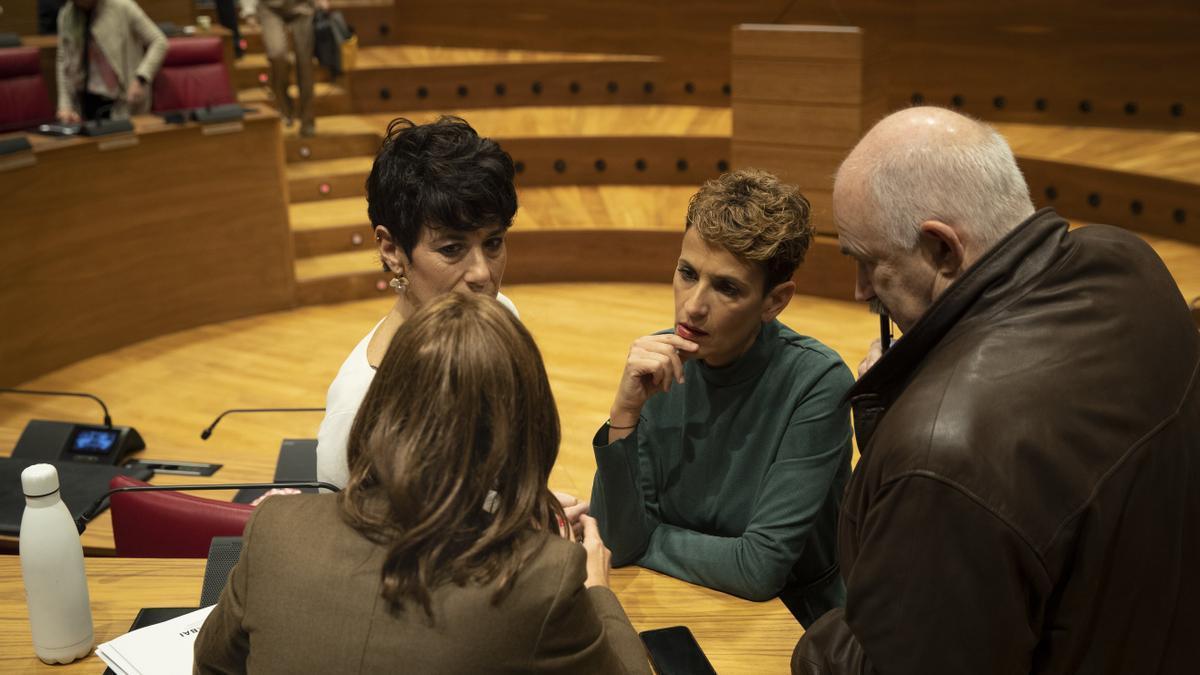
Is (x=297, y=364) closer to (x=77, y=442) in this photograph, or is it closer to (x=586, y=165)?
(x=77, y=442)

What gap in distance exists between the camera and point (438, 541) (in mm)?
1098

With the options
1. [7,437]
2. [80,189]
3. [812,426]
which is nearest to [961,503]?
[812,426]

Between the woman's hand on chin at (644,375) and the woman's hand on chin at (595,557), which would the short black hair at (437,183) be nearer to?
the woman's hand on chin at (644,375)

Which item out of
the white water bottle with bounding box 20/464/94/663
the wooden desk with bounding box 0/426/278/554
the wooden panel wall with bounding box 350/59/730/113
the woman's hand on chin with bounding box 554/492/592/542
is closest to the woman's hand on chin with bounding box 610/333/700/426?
the woman's hand on chin with bounding box 554/492/592/542

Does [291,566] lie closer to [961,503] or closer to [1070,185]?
[961,503]

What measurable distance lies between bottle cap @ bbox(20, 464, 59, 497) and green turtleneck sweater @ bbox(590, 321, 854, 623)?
2.41ft

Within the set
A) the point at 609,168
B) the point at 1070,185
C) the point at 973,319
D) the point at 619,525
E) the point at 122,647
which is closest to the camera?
the point at 973,319

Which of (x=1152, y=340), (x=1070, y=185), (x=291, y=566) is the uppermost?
(x=1152, y=340)

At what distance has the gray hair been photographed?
50.0 inches

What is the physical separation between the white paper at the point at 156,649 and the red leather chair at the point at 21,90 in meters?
4.69

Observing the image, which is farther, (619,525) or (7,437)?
(7,437)

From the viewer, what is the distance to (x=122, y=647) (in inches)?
59.5

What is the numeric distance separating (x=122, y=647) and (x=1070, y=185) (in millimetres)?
4840

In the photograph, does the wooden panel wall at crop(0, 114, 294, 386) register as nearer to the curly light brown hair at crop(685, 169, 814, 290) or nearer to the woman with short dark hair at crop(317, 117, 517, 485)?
the woman with short dark hair at crop(317, 117, 517, 485)
